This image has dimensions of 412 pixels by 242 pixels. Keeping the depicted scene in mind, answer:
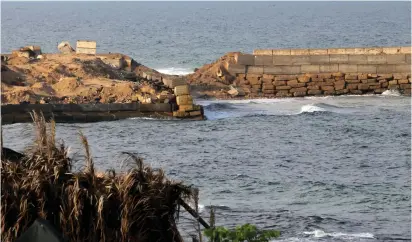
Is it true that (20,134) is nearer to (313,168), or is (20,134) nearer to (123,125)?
(123,125)

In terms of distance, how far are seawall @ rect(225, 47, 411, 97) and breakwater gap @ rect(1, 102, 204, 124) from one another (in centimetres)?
724

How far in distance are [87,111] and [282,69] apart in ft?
36.0

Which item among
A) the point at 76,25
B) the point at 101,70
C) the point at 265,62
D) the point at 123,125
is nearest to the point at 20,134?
the point at 123,125

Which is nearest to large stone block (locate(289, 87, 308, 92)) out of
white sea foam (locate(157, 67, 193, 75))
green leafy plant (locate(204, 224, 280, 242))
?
white sea foam (locate(157, 67, 193, 75))

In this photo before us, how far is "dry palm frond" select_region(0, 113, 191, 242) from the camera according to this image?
1231 cm

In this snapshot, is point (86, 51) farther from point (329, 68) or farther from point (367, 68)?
point (367, 68)

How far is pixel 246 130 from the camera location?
35688 millimetres

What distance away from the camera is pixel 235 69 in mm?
44406

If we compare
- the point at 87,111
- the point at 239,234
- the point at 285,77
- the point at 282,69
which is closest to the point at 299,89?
the point at 285,77

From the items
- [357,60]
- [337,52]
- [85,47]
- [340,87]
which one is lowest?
[340,87]

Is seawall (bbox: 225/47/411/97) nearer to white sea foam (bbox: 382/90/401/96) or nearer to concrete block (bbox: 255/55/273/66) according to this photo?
concrete block (bbox: 255/55/273/66)

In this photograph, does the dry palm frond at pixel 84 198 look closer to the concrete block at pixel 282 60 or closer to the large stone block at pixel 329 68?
the concrete block at pixel 282 60

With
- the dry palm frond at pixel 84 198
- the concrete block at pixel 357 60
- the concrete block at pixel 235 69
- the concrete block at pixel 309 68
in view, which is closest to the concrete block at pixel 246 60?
the concrete block at pixel 235 69

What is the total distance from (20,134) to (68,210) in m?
20.3
